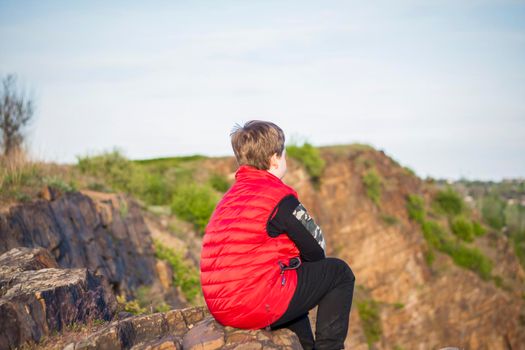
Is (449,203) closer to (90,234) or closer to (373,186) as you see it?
(373,186)

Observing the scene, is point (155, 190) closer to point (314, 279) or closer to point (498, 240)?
point (314, 279)

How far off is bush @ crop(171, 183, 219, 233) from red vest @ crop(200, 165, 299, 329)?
506 inches

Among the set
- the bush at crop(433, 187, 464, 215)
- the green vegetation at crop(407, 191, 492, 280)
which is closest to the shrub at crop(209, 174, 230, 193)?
the green vegetation at crop(407, 191, 492, 280)

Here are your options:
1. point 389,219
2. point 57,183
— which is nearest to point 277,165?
point 57,183

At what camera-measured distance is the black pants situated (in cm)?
406

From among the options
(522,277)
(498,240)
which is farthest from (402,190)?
(522,277)

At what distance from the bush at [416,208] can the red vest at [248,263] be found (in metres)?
30.9

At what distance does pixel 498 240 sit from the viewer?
36.2 metres

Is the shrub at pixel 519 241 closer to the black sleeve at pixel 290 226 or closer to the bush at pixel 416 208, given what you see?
the bush at pixel 416 208

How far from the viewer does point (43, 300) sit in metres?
4.63

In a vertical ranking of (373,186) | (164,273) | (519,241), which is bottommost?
(519,241)

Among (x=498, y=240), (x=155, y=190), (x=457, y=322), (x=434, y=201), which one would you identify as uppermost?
(x=155, y=190)

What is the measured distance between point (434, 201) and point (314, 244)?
35363 millimetres

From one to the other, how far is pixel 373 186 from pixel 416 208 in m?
3.75
